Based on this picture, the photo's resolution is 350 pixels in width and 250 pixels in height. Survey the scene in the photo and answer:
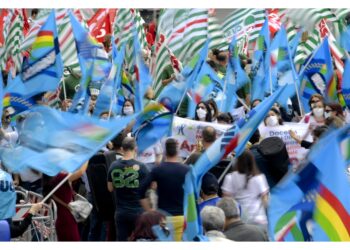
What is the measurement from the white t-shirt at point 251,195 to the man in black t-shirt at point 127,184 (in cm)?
86

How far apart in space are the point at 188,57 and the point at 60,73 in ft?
14.1

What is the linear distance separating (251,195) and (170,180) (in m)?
0.77

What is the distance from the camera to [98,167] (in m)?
14.7

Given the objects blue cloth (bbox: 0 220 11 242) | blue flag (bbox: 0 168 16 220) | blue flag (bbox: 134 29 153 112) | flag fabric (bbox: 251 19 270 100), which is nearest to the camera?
blue cloth (bbox: 0 220 11 242)

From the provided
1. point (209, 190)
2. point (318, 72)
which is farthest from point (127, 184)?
point (318, 72)

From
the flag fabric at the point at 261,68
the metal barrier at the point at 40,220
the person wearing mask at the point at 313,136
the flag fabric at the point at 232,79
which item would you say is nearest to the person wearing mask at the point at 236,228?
the metal barrier at the point at 40,220

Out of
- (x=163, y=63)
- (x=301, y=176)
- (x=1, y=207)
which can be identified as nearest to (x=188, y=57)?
(x=163, y=63)

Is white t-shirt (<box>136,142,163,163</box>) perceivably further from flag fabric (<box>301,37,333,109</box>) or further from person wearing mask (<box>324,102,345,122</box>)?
flag fabric (<box>301,37,333,109</box>)

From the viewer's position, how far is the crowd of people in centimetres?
1140

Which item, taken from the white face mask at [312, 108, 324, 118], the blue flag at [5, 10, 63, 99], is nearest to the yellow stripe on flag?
the white face mask at [312, 108, 324, 118]

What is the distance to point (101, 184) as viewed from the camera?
1473 centimetres

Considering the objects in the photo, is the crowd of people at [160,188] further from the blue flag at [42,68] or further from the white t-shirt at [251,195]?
the blue flag at [42,68]

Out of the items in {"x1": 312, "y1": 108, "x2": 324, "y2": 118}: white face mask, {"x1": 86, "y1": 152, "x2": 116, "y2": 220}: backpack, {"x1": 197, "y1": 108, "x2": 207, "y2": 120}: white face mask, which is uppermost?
{"x1": 312, "y1": 108, "x2": 324, "y2": 118}: white face mask

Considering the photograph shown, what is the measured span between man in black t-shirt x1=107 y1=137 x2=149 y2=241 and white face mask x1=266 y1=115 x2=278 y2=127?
126 inches
